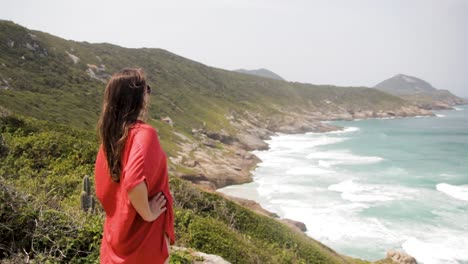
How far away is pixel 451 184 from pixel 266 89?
113 m

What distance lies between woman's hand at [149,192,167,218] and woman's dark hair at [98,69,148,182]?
0.40 meters

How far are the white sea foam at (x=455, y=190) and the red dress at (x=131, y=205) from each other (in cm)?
4055

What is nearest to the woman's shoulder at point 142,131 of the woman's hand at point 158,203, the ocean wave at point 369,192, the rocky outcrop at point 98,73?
the woman's hand at point 158,203

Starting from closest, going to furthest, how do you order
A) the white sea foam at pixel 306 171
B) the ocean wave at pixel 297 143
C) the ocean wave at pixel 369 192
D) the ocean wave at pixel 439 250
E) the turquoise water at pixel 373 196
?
the ocean wave at pixel 439 250 < the turquoise water at pixel 373 196 < the ocean wave at pixel 369 192 < the white sea foam at pixel 306 171 < the ocean wave at pixel 297 143

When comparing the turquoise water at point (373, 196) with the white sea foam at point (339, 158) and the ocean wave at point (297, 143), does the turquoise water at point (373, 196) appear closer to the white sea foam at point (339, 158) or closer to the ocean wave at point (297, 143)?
the white sea foam at point (339, 158)

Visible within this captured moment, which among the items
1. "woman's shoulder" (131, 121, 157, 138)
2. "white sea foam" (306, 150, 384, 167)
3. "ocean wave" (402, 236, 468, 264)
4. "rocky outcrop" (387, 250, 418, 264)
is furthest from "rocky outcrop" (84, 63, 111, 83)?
"woman's shoulder" (131, 121, 157, 138)

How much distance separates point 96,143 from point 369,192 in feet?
102

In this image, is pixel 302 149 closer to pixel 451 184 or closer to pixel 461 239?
pixel 451 184

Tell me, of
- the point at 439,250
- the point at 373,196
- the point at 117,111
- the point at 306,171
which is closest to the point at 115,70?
the point at 306,171

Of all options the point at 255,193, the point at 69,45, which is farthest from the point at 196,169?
the point at 69,45

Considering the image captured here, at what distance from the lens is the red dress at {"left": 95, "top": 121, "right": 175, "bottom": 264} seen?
2.70 meters

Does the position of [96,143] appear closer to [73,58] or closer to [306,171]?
[306,171]

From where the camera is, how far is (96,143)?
16406 mm

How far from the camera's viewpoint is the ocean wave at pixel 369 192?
34.8 metres
